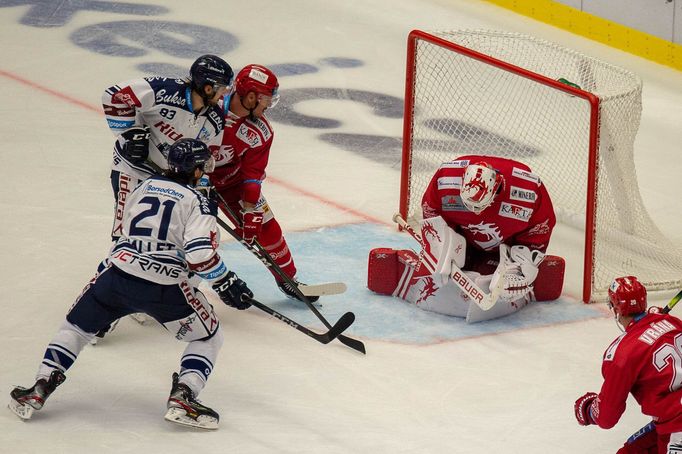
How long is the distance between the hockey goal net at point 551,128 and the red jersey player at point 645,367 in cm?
199

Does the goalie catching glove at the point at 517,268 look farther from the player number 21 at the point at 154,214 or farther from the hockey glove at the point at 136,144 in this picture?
the player number 21 at the point at 154,214

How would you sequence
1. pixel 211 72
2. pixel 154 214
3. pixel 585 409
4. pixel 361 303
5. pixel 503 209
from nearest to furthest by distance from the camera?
pixel 585 409
pixel 154 214
pixel 211 72
pixel 503 209
pixel 361 303

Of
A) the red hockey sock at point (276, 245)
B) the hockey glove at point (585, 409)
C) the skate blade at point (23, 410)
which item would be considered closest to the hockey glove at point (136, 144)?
the red hockey sock at point (276, 245)

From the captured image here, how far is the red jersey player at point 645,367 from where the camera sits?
3635 millimetres

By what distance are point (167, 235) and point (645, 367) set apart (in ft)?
5.33

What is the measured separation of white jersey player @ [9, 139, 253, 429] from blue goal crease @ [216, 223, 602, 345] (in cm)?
109

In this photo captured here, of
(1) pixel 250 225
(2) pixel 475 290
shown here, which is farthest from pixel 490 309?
(1) pixel 250 225

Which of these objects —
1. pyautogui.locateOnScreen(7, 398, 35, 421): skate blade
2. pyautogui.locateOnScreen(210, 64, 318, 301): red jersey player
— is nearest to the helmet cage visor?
pyautogui.locateOnScreen(210, 64, 318, 301): red jersey player

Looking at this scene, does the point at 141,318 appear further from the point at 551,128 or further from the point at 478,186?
the point at 551,128

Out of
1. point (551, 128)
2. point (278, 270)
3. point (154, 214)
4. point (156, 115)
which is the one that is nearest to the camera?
point (154, 214)

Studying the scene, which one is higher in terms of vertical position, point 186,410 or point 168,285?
point 168,285

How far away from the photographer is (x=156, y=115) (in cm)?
506

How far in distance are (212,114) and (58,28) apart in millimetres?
4889

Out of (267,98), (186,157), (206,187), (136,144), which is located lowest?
(206,187)
